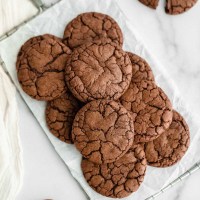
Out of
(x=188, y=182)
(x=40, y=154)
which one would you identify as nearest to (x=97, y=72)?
(x=40, y=154)

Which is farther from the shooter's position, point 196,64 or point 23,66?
point 196,64

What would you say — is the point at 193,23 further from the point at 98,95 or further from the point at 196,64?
the point at 98,95

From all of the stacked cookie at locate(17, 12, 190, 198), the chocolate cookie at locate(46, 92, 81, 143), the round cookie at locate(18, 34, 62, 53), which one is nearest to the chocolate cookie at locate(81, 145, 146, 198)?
the stacked cookie at locate(17, 12, 190, 198)

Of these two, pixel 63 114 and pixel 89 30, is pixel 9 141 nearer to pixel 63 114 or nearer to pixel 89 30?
pixel 63 114

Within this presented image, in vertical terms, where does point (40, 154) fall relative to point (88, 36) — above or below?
below

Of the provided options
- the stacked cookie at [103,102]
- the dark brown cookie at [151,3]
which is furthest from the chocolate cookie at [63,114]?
the dark brown cookie at [151,3]
